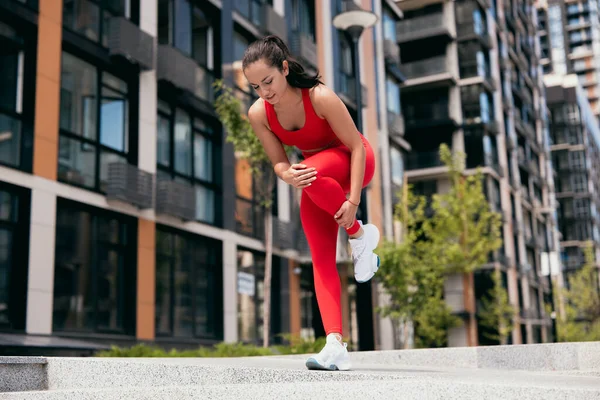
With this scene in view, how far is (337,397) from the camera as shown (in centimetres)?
342

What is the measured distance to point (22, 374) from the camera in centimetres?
525

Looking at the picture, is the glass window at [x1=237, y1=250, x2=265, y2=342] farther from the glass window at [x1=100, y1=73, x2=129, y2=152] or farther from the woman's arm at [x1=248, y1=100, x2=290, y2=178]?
the woman's arm at [x1=248, y1=100, x2=290, y2=178]

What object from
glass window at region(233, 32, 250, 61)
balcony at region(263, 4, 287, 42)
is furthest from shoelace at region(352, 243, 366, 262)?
balcony at region(263, 4, 287, 42)

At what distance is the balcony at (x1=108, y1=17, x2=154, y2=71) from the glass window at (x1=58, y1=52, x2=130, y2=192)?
0.59 metres

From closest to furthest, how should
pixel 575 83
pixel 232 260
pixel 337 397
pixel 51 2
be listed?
pixel 337 397
pixel 51 2
pixel 232 260
pixel 575 83

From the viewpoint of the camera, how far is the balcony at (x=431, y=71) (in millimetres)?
45625

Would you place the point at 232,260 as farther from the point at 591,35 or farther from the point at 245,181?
the point at 591,35

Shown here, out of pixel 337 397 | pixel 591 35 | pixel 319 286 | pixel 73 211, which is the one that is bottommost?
pixel 337 397

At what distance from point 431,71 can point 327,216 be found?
139 ft

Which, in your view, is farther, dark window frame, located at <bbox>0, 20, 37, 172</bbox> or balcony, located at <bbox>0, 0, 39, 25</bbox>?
dark window frame, located at <bbox>0, 20, 37, 172</bbox>

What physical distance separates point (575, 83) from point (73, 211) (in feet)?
254

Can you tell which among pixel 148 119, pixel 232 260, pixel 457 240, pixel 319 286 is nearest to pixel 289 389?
pixel 319 286

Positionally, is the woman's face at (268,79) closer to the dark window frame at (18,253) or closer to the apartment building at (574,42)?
the dark window frame at (18,253)

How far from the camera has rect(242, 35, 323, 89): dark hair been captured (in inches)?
182
